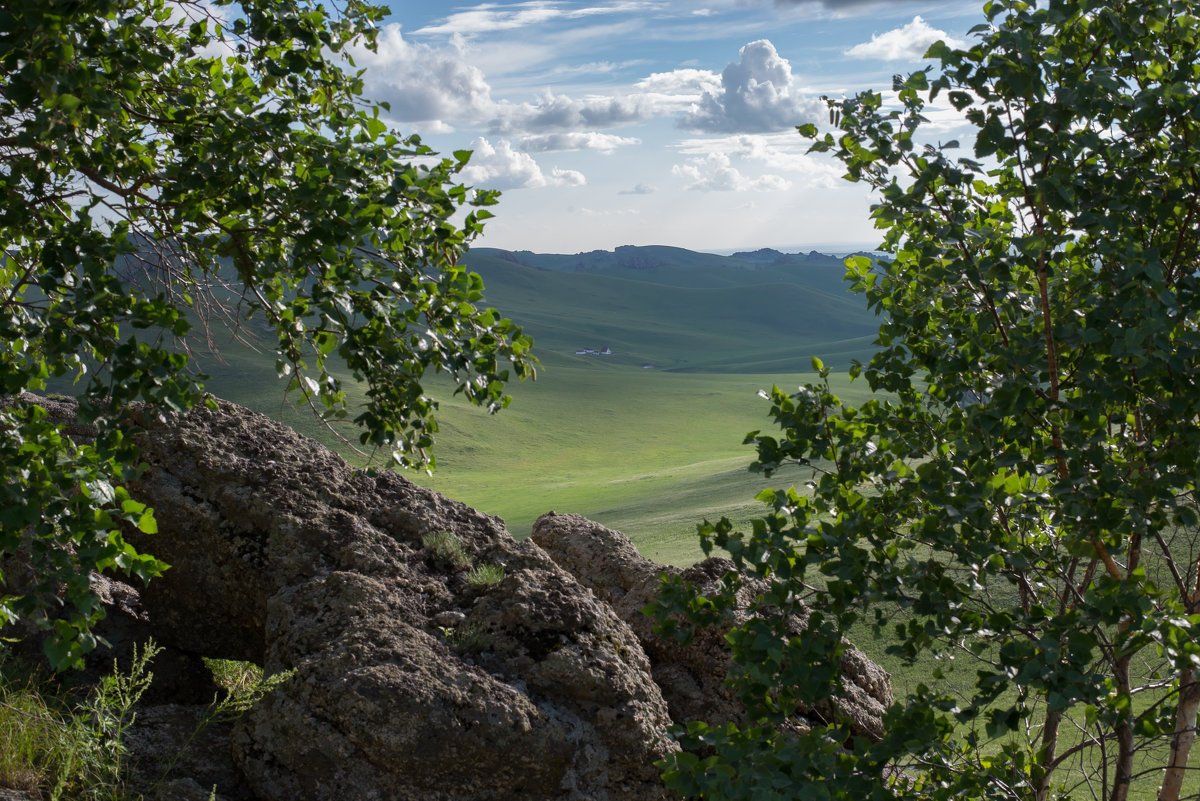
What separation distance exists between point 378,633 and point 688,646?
194 centimetres

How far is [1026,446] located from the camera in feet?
11.0

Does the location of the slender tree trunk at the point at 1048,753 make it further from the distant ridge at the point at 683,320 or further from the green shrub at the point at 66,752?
the distant ridge at the point at 683,320

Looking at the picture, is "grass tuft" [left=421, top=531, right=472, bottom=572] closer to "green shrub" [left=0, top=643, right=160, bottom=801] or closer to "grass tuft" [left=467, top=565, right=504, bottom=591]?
"grass tuft" [left=467, top=565, right=504, bottom=591]

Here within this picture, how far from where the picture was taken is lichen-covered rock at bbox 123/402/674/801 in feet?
14.6

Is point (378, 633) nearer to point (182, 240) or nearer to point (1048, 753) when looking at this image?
point (182, 240)

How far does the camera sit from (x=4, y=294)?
468 centimetres

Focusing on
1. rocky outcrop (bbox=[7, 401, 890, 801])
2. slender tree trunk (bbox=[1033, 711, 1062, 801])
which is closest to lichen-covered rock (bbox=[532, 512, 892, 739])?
rocky outcrop (bbox=[7, 401, 890, 801])

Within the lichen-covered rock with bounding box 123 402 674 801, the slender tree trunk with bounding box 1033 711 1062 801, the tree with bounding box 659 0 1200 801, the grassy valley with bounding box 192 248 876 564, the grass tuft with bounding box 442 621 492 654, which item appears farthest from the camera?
the grassy valley with bounding box 192 248 876 564

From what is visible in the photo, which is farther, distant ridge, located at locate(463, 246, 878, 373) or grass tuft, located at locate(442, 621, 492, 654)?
distant ridge, located at locate(463, 246, 878, 373)

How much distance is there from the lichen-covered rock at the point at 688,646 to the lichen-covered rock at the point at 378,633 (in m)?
0.57

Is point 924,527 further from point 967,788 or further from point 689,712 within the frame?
point 689,712

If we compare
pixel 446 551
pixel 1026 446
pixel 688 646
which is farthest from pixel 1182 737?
pixel 446 551

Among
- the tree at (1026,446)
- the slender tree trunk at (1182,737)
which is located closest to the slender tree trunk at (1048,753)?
the tree at (1026,446)

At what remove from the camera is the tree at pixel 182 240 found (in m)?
2.92
